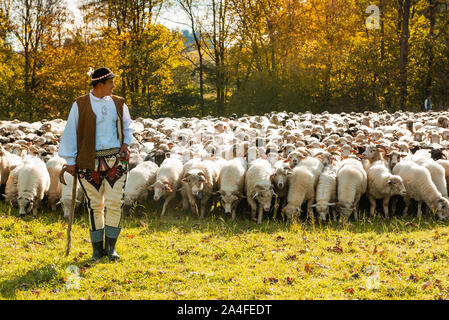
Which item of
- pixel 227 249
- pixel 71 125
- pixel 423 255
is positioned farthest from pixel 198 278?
pixel 423 255

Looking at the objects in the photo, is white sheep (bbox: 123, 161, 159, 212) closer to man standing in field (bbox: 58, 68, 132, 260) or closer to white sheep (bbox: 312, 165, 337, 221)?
man standing in field (bbox: 58, 68, 132, 260)

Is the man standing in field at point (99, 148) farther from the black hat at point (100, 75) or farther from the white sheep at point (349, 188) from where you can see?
the white sheep at point (349, 188)

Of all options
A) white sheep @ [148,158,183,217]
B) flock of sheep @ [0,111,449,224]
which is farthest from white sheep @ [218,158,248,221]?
white sheep @ [148,158,183,217]

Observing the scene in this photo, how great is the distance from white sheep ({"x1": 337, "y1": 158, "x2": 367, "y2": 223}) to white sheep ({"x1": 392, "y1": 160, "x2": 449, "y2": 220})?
89 cm

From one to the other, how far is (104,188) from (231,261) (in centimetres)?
211

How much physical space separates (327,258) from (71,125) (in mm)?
4082

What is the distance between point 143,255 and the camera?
607 cm

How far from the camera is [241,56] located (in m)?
34.2

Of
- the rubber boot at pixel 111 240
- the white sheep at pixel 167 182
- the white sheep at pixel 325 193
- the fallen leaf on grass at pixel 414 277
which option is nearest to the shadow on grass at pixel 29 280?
the rubber boot at pixel 111 240

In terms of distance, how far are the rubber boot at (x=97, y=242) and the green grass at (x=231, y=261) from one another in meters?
0.15

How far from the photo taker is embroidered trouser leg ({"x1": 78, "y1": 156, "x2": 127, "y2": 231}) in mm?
5348

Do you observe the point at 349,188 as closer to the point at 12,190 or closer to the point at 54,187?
the point at 54,187

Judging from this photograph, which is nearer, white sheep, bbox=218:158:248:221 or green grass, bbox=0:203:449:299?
green grass, bbox=0:203:449:299
